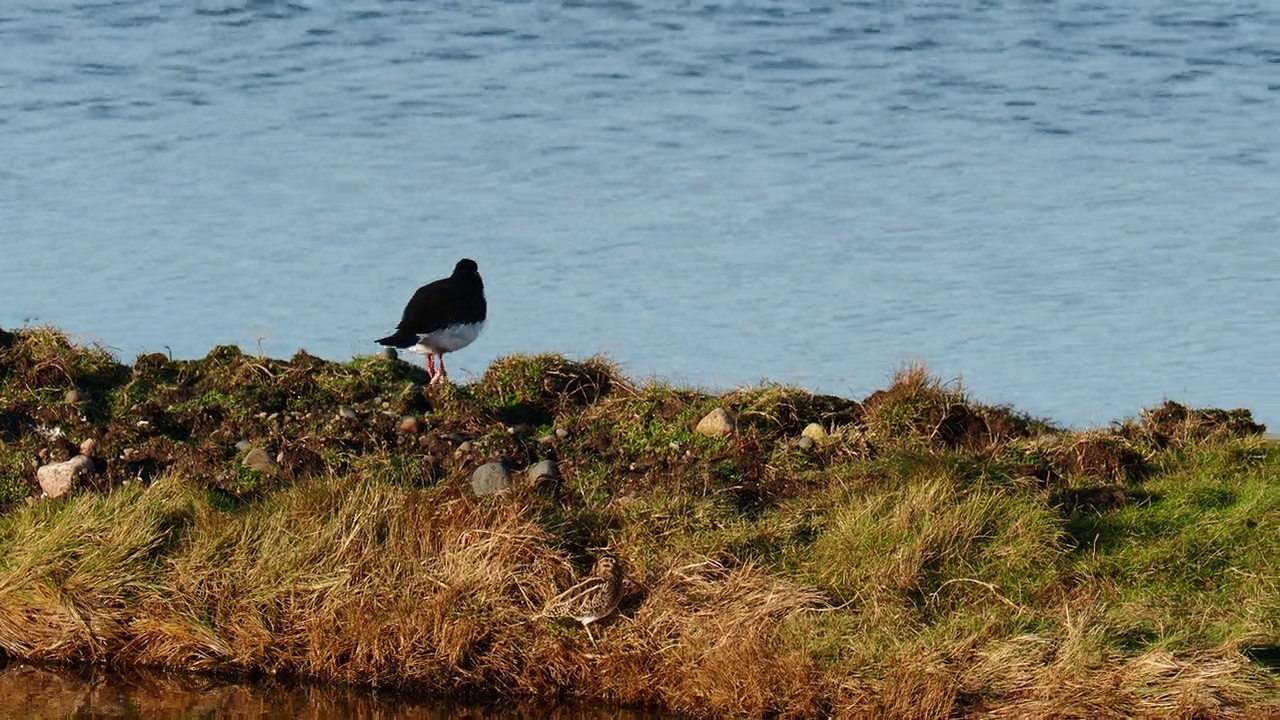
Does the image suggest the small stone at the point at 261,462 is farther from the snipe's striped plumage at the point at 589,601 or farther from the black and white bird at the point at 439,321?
the snipe's striped plumage at the point at 589,601

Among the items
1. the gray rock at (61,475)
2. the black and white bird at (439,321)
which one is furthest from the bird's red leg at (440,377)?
the gray rock at (61,475)

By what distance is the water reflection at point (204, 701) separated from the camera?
755cm

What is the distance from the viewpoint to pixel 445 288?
10789 millimetres

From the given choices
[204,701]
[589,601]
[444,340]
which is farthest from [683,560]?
[444,340]

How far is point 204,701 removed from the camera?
771 cm

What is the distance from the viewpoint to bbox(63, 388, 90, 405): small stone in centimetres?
968

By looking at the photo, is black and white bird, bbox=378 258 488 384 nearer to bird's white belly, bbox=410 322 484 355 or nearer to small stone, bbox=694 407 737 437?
bird's white belly, bbox=410 322 484 355

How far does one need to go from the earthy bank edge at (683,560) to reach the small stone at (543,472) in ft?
0.14

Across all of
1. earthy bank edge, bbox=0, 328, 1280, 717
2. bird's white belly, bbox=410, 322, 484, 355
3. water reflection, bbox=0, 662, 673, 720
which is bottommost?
water reflection, bbox=0, 662, 673, 720

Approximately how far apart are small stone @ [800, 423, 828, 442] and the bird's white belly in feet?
6.75

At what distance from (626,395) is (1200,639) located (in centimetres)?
334

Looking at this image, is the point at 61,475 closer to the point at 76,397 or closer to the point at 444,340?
the point at 76,397

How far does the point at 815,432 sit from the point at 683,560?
177 cm

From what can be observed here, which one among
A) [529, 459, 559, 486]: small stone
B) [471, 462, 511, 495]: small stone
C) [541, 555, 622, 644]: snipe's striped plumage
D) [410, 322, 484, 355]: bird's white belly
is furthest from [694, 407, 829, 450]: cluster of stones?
[541, 555, 622, 644]: snipe's striped plumage
